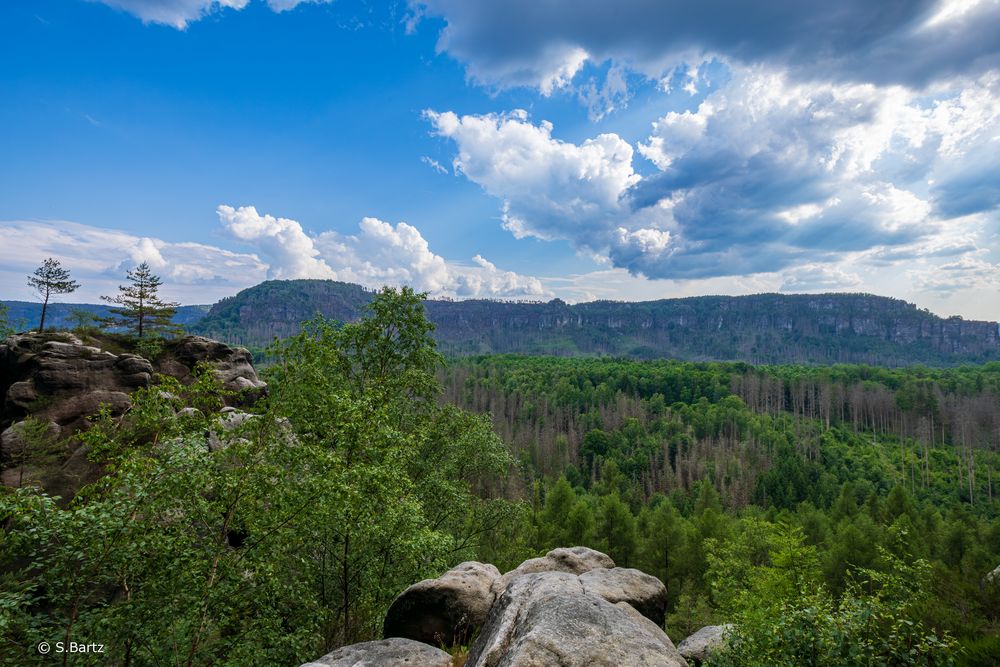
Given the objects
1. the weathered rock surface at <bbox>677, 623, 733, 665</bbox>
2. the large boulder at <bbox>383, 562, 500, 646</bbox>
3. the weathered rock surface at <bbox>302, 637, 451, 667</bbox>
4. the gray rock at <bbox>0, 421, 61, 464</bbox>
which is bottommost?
the weathered rock surface at <bbox>677, 623, 733, 665</bbox>

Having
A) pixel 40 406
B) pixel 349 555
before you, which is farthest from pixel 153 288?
pixel 349 555

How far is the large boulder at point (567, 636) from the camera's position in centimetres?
752

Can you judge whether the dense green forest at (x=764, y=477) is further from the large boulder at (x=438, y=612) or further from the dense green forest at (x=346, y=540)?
the large boulder at (x=438, y=612)

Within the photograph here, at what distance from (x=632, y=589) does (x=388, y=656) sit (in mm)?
9274

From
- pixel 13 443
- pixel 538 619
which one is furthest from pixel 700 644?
pixel 13 443

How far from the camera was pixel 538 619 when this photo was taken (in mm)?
8453

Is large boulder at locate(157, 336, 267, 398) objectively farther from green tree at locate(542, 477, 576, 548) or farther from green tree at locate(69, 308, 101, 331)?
green tree at locate(542, 477, 576, 548)

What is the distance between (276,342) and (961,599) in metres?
19.5

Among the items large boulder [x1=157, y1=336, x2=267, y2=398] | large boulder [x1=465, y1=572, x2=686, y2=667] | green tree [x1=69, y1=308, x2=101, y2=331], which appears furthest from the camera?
green tree [x1=69, y1=308, x2=101, y2=331]

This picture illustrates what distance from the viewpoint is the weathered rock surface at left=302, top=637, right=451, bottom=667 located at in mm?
10156

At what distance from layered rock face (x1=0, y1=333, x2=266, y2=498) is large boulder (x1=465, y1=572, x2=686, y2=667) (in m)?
23.2

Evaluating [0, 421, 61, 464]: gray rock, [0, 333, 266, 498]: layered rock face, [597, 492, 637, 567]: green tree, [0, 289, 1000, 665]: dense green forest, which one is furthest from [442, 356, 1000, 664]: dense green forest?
[0, 421, 61, 464]: gray rock

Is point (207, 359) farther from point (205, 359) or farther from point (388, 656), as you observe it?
point (388, 656)

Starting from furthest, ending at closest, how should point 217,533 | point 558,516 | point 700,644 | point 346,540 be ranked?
point 558,516, point 700,644, point 346,540, point 217,533
